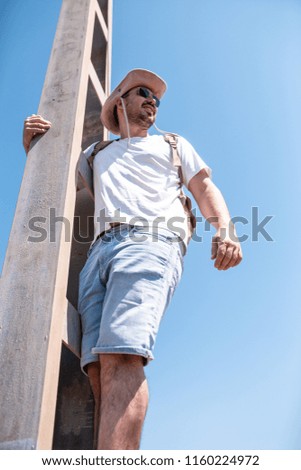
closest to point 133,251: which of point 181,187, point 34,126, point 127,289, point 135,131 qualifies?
point 127,289

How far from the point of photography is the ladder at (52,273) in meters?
1.72

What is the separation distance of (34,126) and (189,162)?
0.88 meters

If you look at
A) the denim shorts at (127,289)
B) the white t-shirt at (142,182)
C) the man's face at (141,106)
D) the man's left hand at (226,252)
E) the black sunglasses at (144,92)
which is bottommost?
the denim shorts at (127,289)

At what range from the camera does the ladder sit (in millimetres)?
1719

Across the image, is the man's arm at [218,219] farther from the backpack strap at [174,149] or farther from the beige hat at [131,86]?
the beige hat at [131,86]

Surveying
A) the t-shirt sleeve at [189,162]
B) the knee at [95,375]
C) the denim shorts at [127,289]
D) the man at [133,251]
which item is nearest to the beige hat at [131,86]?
the man at [133,251]

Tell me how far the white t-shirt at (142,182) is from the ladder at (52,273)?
16 cm

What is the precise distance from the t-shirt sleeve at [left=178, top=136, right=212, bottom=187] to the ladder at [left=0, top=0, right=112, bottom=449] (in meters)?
0.55

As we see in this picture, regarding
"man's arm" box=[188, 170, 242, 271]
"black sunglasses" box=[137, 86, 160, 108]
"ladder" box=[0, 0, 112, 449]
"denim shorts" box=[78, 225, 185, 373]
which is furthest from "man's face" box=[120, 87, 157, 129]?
"denim shorts" box=[78, 225, 185, 373]

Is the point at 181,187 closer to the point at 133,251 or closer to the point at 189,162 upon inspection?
the point at 189,162

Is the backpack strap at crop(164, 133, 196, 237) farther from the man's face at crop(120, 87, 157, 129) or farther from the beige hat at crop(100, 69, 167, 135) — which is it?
the beige hat at crop(100, 69, 167, 135)
